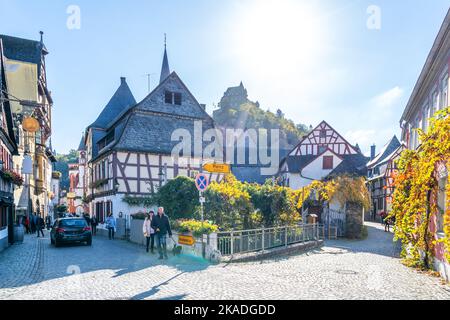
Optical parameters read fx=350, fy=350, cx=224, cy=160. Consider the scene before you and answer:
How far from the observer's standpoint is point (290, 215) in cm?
1588

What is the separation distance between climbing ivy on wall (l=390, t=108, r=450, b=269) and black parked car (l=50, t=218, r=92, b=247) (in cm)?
1270

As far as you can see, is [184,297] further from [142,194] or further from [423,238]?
[142,194]

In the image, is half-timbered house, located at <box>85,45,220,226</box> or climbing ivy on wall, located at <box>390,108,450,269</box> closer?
climbing ivy on wall, located at <box>390,108,450,269</box>

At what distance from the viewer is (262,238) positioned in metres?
12.3

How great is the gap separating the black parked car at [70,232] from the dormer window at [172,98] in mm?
13173

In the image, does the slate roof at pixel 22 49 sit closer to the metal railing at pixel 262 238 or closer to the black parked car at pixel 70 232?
the black parked car at pixel 70 232

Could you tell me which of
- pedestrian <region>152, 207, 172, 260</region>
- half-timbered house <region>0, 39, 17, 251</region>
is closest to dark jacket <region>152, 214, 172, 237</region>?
pedestrian <region>152, 207, 172, 260</region>

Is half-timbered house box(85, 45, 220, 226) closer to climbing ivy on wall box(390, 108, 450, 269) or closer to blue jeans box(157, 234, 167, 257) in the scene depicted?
blue jeans box(157, 234, 167, 257)

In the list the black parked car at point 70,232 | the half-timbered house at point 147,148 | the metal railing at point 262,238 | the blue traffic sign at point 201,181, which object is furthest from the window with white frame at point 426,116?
the black parked car at point 70,232

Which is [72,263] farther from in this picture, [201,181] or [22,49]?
[22,49]

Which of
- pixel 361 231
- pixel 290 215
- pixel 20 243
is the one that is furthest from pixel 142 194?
pixel 361 231

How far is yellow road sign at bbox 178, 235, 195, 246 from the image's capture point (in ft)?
37.2

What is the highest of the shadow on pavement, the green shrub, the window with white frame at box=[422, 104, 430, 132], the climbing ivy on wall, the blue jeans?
the window with white frame at box=[422, 104, 430, 132]

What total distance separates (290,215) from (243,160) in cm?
4796
